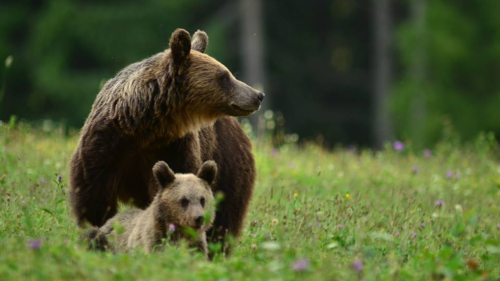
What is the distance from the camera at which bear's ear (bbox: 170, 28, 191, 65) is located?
23.1 feet

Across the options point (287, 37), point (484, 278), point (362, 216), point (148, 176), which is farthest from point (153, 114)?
point (287, 37)

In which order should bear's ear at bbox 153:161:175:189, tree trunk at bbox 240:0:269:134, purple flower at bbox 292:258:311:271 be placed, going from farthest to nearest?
tree trunk at bbox 240:0:269:134
bear's ear at bbox 153:161:175:189
purple flower at bbox 292:258:311:271

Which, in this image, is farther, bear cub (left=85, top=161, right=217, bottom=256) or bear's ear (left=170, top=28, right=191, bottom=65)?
bear's ear (left=170, top=28, right=191, bottom=65)

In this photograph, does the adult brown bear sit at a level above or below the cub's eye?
below

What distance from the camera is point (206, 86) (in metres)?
7.32

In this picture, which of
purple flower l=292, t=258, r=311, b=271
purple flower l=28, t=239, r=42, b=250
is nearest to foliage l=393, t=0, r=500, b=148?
purple flower l=292, t=258, r=311, b=271

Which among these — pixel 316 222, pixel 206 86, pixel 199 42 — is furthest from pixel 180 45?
pixel 316 222

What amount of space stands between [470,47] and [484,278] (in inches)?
845

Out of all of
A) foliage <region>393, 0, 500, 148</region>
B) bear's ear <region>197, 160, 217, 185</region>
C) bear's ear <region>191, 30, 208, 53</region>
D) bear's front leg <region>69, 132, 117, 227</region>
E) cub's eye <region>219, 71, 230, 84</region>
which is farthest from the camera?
foliage <region>393, 0, 500, 148</region>

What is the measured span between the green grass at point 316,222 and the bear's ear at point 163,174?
0.51m

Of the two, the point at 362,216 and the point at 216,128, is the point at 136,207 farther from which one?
the point at 362,216

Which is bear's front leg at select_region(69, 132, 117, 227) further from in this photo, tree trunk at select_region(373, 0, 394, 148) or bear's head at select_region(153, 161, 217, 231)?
tree trunk at select_region(373, 0, 394, 148)

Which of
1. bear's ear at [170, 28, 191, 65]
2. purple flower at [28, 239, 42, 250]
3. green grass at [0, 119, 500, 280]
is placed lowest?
green grass at [0, 119, 500, 280]

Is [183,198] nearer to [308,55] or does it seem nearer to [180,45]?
[180,45]
